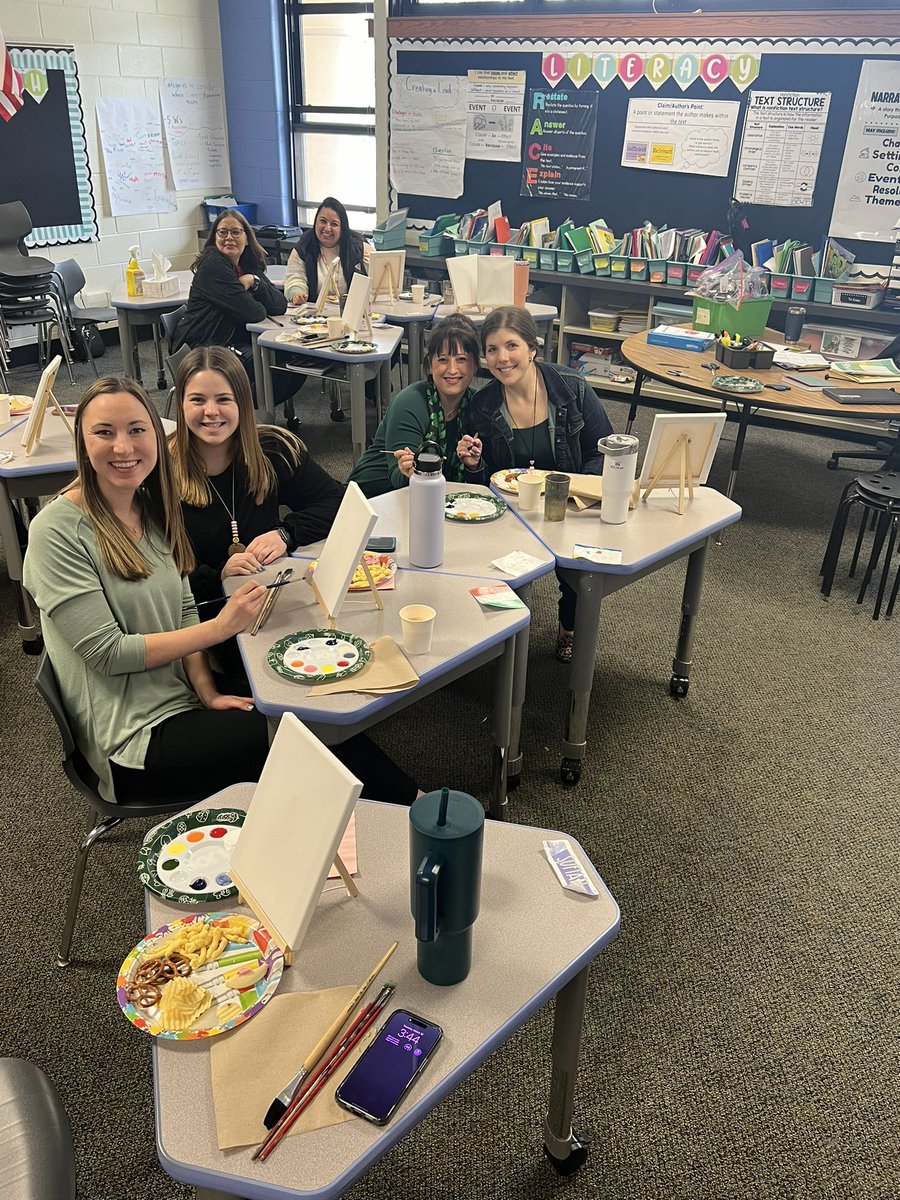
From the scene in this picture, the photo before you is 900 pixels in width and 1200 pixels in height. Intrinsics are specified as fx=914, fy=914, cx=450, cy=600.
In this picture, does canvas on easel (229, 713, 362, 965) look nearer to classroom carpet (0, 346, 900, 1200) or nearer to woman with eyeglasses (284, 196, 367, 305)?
classroom carpet (0, 346, 900, 1200)

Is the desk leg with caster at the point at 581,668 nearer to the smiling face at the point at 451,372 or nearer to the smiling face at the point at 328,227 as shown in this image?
the smiling face at the point at 451,372

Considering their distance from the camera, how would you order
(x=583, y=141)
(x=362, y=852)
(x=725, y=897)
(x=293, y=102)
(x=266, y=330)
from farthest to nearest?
(x=293, y=102), (x=583, y=141), (x=266, y=330), (x=725, y=897), (x=362, y=852)

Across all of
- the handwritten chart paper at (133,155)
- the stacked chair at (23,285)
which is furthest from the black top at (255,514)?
the handwritten chart paper at (133,155)

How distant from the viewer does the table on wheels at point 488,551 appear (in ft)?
8.18

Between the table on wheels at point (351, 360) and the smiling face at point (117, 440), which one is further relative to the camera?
the table on wheels at point (351, 360)

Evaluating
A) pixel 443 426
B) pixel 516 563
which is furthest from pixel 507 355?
pixel 516 563

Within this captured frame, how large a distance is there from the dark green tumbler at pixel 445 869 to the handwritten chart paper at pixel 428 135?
269 inches

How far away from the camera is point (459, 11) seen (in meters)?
6.68

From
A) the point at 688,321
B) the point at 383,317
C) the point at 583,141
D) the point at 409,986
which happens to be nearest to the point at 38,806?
the point at 409,986

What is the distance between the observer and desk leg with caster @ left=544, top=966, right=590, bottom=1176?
5.07ft

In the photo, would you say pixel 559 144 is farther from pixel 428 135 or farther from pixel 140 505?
pixel 140 505

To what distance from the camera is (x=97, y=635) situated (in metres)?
1.96

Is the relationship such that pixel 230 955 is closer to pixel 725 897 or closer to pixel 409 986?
pixel 409 986

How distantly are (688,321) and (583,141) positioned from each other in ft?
5.42
